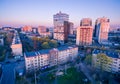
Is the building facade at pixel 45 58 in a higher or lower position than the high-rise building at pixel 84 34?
lower

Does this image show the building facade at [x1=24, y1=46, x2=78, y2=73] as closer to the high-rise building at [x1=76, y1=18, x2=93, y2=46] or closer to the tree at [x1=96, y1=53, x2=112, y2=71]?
the tree at [x1=96, y1=53, x2=112, y2=71]

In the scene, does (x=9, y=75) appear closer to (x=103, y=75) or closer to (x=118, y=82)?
(x=103, y=75)

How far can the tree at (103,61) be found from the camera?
5800 mm

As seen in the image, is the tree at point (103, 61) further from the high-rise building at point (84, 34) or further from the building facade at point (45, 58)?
the high-rise building at point (84, 34)

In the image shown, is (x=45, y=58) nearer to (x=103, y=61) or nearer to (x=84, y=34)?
(x=103, y=61)

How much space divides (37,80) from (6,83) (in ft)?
4.77

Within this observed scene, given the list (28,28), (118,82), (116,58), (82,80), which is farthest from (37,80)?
(28,28)

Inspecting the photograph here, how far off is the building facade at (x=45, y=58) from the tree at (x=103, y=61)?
2547 millimetres

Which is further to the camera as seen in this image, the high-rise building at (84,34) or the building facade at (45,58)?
the high-rise building at (84,34)

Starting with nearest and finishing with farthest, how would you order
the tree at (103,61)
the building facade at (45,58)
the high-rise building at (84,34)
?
the tree at (103,61), the building facade at (45,58), the high-rise building at (84,34)

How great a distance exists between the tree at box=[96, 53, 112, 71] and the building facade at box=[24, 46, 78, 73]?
2.55m

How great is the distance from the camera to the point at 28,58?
613 centimetres

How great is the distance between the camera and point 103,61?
590 centimetres

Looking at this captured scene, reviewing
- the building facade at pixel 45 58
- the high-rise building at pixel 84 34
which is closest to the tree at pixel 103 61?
the building facade at pixel 45 58
